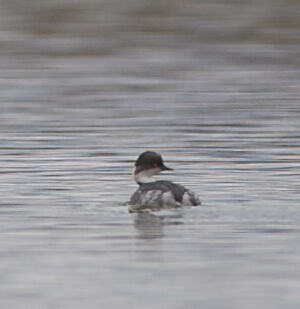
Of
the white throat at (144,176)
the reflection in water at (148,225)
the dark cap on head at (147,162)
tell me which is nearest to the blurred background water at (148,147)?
the reflection in water at (148,225)

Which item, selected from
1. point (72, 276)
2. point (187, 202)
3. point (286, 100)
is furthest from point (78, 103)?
point (72, 276)

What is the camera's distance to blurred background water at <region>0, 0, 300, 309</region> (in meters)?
12.2

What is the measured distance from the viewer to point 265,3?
112 feet

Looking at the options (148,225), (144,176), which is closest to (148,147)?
(144,176)

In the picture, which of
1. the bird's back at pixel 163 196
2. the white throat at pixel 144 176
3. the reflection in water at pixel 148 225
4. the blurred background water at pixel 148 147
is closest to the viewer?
the blurred background water at pixel 148 147

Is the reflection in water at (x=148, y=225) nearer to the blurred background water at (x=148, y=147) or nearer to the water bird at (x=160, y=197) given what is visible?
the blurred background water at (x=148, y=147)

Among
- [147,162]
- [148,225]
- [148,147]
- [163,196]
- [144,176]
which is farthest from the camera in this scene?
[148,147]

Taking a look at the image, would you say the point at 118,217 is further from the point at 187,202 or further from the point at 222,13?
the point at 222,13

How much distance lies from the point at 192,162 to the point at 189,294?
8.77 m

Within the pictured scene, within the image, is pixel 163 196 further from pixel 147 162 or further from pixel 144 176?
pixel 147 162

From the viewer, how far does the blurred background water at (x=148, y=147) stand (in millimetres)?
12164

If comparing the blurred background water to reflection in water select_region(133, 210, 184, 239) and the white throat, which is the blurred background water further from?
the white throat

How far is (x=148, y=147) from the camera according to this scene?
21.8m

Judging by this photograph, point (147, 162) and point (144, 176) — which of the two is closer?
point (144, 176)
